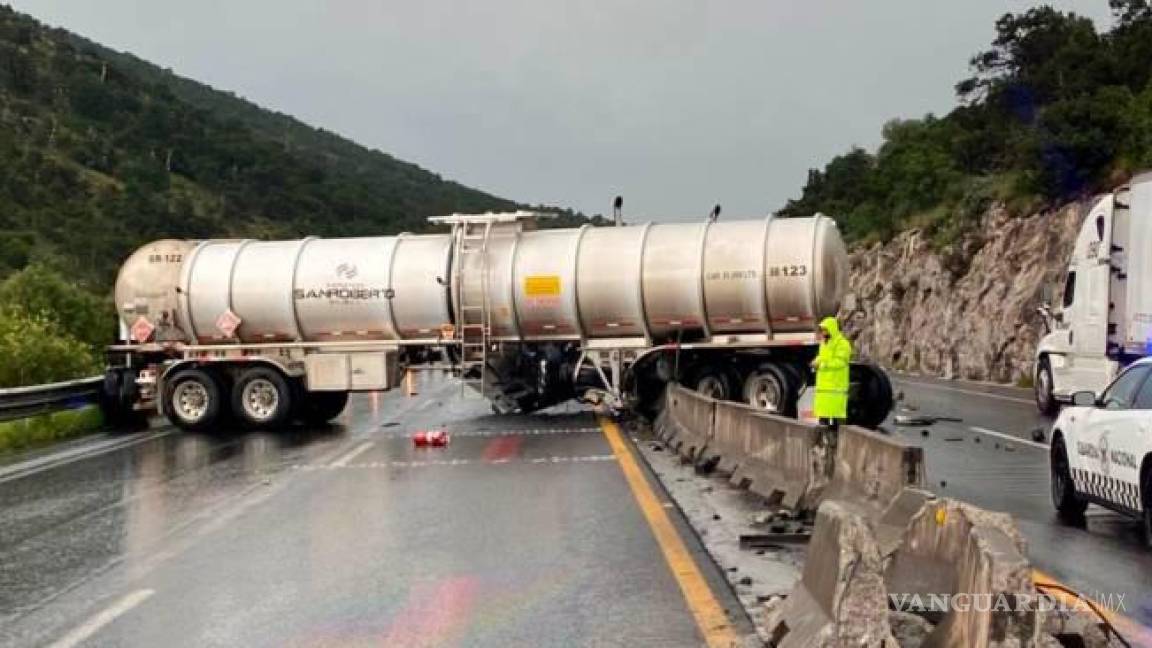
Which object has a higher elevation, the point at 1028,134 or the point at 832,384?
the point at 1028,134

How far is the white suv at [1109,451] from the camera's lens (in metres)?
8.98

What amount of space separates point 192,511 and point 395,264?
11051 millimetres

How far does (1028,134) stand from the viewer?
125 feet

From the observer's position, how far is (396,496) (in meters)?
12.4

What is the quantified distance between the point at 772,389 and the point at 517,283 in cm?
463

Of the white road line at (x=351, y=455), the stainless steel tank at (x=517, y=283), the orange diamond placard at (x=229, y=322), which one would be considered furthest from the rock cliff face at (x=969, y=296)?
the white road line at (x=351, y=455)

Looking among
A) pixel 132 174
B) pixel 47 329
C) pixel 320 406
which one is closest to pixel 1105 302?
pixel 320 406

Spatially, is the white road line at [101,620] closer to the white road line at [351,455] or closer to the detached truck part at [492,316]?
the white road line at [351,455]

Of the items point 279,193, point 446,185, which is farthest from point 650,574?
point 446,185

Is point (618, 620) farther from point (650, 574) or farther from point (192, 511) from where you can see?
point (192, 511)

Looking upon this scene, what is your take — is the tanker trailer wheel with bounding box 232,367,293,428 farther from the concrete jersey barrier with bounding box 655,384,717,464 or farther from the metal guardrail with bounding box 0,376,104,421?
the concrete jersey barrier with bounding box 655,384,717,464

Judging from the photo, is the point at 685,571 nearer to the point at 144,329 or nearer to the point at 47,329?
the point at 144,329

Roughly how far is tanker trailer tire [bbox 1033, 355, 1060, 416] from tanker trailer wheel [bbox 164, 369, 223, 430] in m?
14.4

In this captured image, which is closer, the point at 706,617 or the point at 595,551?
the point at 706,617
